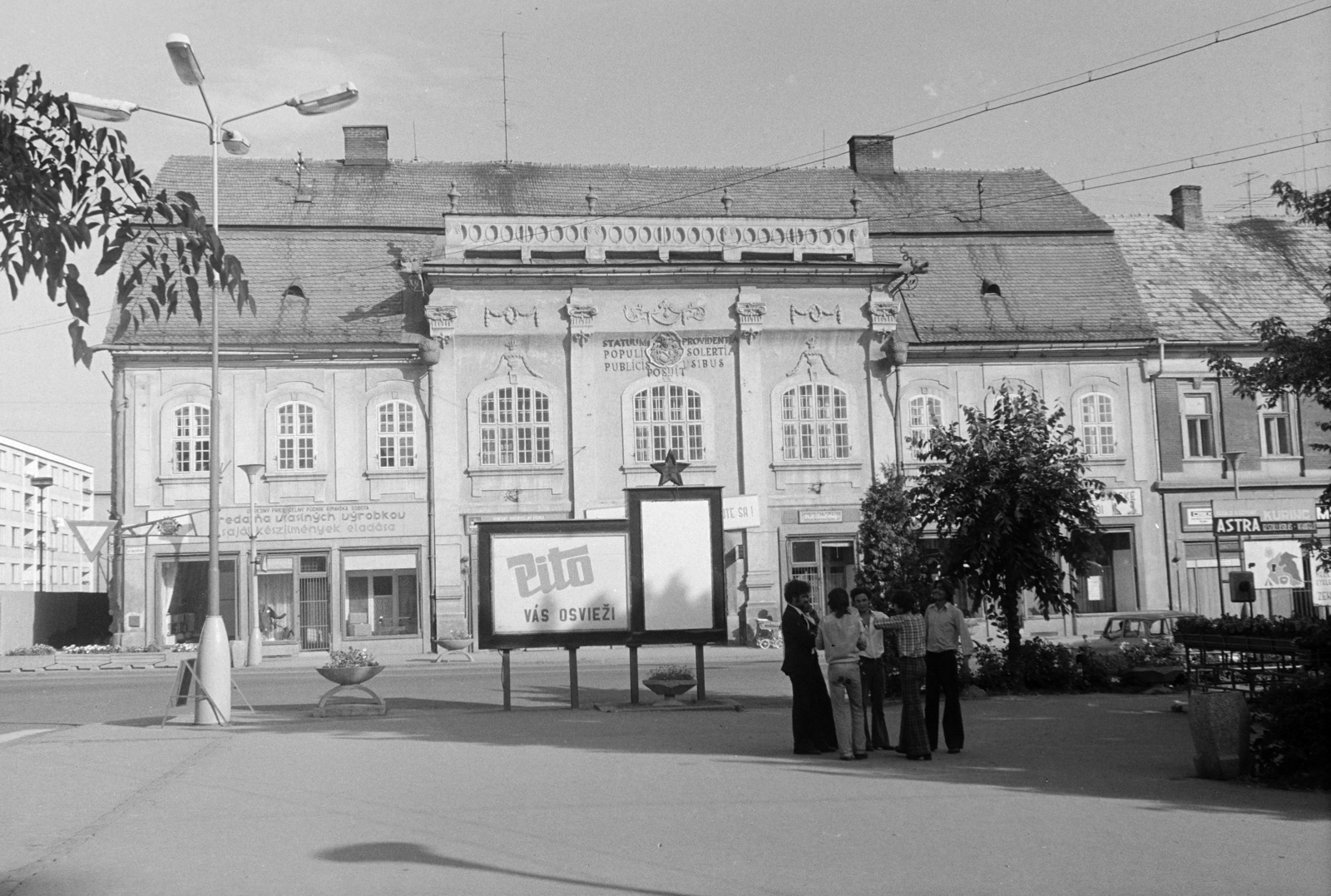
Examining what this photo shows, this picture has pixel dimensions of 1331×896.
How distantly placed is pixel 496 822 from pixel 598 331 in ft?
96.9

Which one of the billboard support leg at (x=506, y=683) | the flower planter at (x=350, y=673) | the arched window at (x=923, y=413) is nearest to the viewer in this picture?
the flower planter at (x=350, y=673)

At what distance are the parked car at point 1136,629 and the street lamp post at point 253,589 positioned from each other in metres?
Answer: 18.9

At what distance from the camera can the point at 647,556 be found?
19.6 m

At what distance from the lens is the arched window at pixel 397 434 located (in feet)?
125

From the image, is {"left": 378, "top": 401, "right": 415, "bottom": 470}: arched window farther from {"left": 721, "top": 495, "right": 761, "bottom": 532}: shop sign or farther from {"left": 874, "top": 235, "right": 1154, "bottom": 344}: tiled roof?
{"left": 874, "top": 235, "right": 1154, "bottom": 344}: tiled roof

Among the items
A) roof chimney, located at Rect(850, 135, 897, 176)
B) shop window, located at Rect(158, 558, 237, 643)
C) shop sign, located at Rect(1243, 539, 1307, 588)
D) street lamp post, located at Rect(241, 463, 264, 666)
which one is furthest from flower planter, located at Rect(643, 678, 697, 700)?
roof chimney, located at Rect(850, 135, 897, 176)

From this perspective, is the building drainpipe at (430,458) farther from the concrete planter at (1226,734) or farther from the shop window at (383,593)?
the concrete planter at (1226,734)

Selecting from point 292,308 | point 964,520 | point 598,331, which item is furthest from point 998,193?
point 964,520

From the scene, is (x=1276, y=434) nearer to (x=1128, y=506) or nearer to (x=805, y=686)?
(x=1128, y=506)

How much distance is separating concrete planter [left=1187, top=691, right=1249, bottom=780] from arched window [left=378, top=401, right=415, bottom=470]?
28820mm

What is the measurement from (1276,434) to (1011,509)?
78.5 feet

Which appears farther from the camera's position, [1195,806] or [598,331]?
[598,331]

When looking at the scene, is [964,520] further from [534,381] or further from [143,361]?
[143,361]

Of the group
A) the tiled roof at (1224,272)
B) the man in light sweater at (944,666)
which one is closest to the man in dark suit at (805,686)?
the man in light sweater at (944,666)
